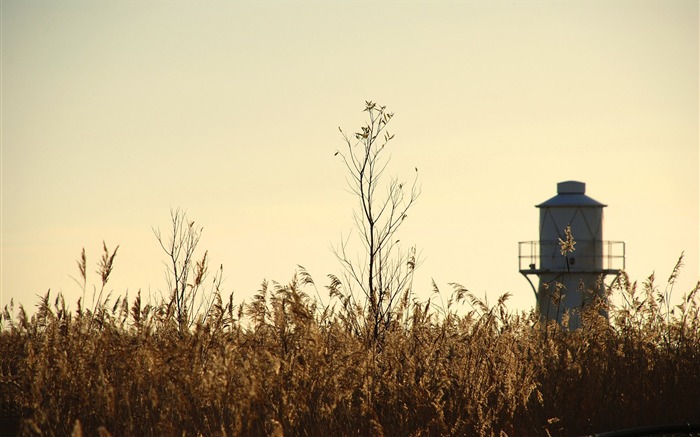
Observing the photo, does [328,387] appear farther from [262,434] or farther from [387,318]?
[387,318]

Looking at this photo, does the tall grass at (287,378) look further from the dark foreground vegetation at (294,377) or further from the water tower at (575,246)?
the water tower at (575,246)

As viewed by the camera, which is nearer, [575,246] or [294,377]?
[294,377]

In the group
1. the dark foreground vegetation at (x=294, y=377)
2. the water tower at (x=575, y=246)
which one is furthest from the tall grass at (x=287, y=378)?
the water tower at (x=575, y=246)

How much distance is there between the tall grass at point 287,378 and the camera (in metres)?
5.23

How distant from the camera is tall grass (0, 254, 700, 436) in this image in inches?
206

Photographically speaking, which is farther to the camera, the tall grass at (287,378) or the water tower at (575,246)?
the water tower at (575,246)

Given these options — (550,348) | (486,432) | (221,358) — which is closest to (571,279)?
(550,348)

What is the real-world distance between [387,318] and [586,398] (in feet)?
5.80

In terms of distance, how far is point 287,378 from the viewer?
5625 mm

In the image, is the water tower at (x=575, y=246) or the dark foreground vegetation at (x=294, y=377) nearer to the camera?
the dark foreground vegetation at (x=294, y=377)

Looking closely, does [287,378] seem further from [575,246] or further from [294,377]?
[575,246]

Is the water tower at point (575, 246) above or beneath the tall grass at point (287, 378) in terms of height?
above

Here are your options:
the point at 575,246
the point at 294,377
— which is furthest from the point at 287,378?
the point at 575,246

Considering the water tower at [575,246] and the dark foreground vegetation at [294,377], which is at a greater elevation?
the water tower at [575,246]
